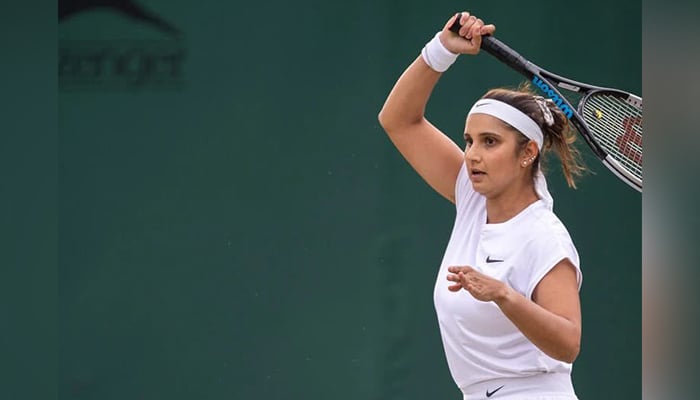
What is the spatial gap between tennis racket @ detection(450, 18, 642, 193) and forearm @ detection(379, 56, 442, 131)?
0.14 m

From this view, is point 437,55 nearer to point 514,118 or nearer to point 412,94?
point 412,94

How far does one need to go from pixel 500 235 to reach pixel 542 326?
0.37m

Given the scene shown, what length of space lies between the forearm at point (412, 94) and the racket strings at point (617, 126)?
15.5 inches

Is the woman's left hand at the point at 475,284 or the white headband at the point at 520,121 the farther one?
the white headband at the point at 520,121

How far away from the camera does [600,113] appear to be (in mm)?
2939

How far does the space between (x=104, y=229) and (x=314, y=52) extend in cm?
106

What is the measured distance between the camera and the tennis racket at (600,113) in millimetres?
2668

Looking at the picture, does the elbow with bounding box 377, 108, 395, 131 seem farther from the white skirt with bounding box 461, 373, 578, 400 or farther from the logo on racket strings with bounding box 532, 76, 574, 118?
the white skirt with bounding box 461, 373, 578, 400

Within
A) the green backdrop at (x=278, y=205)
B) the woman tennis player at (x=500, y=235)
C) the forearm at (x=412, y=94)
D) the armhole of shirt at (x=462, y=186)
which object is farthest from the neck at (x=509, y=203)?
the green backdrop at (x=278, y=205)

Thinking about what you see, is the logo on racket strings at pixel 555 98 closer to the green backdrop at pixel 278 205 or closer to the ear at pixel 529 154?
the ear at pixel 529 154

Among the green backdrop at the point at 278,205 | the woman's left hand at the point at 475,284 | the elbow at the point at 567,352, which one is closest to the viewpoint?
the woman's left hand at the point at 475,284

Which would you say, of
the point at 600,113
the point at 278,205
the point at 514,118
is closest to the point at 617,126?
the point at 600,113

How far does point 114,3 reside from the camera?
439 cm

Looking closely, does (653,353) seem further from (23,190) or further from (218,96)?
(23,190)
